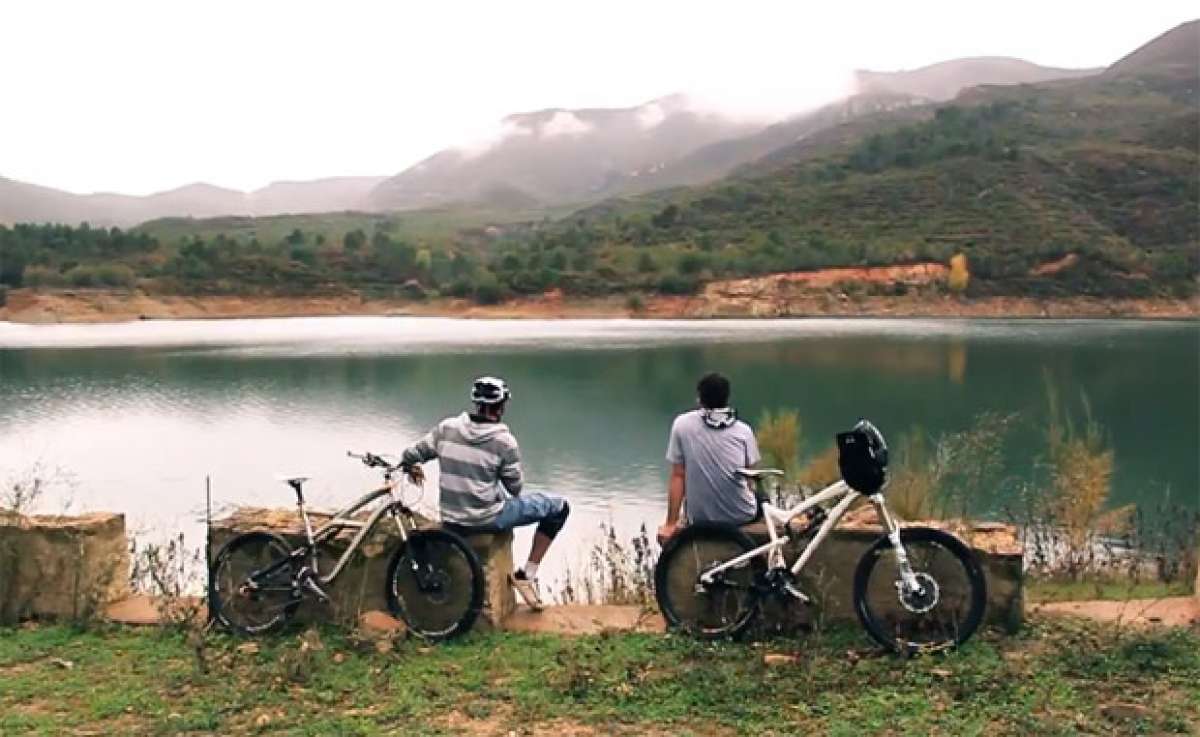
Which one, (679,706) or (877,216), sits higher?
(877,216)

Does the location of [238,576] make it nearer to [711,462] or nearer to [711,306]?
[711,462]

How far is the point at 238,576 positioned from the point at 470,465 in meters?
1.23

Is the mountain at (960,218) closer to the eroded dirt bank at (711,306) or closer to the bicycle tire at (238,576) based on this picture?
the eroded dirt bank at (711,306)

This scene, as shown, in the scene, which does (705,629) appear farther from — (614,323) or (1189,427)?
(614,323)

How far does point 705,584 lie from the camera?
16.9ft

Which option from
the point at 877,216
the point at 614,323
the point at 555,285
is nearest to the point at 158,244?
the point at 555,285

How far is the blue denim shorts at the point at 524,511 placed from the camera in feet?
17.7

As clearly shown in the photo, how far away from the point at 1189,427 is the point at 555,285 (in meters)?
48.7

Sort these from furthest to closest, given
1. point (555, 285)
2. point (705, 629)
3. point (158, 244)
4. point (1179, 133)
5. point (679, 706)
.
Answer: point (1179, 133)
point (158, 244)
point (555, 285)
point (705, 629)
point (679, 706)

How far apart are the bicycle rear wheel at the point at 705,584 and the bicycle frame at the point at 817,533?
52 millimetres

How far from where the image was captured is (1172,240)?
7181cm

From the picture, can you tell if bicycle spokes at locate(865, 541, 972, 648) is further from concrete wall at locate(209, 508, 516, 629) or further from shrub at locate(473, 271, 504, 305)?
shrub at locate(473, 271, 504, 305)

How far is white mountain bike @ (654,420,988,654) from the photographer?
477 cm

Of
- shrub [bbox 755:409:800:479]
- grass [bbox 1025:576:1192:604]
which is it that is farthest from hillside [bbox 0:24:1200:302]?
grass [bbox 1025:576:1192:604]
